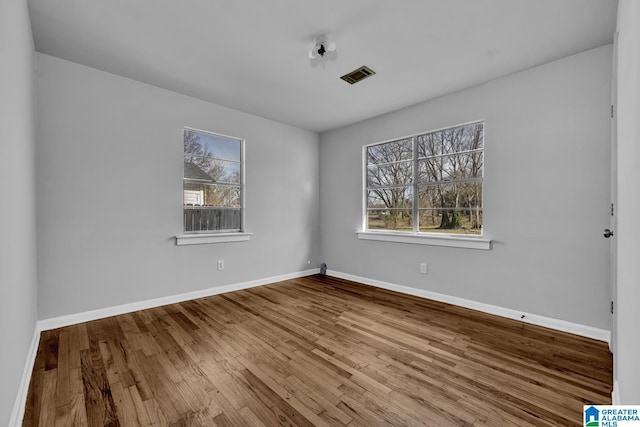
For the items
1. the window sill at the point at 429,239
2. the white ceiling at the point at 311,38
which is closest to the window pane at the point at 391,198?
the window sill at the point at 429,239

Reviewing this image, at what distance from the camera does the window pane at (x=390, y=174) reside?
158 inches

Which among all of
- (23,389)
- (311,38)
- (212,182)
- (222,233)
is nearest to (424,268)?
(222,233)

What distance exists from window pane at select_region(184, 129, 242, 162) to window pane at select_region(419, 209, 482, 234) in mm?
2883

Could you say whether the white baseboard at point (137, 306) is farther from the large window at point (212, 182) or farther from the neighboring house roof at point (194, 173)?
the neighboring house roof at point (194, 173)

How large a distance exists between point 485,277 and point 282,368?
248 centimetres

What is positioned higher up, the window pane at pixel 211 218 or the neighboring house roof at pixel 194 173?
the neighboring house roof at pixel 194 173

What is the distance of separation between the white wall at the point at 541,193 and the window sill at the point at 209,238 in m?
2.55

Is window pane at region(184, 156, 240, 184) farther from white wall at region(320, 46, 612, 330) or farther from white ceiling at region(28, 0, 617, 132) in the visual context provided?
white wall at region(320, 46, 612, 330)

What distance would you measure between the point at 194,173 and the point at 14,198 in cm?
219

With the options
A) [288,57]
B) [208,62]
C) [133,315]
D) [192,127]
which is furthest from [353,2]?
[133,315]

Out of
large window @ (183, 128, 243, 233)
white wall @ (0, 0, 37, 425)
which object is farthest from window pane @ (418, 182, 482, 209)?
white wall @ (0, 0, 37, 425)

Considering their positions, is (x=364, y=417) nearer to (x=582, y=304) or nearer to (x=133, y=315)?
(x=582, y=304)

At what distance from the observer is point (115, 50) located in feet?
8.42

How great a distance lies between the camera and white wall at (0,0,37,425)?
1260 millimetres
